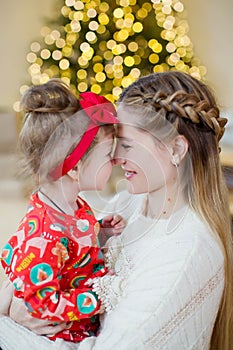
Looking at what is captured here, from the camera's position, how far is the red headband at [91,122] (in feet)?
3.68

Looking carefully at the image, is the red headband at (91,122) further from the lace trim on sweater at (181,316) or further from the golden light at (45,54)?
the golden light at (45,54)

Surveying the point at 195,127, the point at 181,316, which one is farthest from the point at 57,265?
the point at 195,127

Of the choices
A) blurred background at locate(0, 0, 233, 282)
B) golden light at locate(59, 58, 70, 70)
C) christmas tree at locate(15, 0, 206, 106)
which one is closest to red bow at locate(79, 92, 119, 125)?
blurred background at locate(0, 0, 233, 282)

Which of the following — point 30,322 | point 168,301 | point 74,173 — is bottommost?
point 30,322

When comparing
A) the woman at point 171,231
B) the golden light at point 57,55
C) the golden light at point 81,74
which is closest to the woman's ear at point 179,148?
the woman at point 171,231

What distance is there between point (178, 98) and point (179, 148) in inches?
4.0

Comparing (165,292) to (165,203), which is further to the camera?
(165,203)

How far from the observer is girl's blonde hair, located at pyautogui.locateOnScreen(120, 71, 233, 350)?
3.83ft

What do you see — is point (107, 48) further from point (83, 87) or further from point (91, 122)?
point (91, 122)

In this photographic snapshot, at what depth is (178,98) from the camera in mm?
1172

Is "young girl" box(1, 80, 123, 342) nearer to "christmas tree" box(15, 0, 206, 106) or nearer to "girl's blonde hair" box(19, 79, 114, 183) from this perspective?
"girl's blonde hair" box(19, 79, 114, 183)

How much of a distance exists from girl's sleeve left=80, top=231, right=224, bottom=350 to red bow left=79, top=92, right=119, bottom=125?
27 cm

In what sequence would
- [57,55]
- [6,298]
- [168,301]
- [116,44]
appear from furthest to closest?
[57,55]
[116,44]
[6,298]
[168,301]

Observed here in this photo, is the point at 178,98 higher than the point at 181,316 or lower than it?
higher
